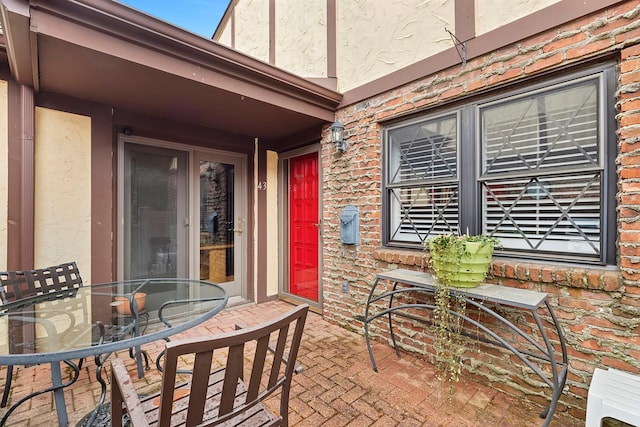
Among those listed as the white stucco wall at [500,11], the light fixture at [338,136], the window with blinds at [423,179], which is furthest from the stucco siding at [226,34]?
the white stucco wall at [500,11]

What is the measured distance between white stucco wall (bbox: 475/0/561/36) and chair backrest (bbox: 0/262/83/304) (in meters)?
3.55

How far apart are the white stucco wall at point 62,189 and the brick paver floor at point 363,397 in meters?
0.94

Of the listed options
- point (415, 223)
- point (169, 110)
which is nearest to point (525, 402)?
point (415, 223)

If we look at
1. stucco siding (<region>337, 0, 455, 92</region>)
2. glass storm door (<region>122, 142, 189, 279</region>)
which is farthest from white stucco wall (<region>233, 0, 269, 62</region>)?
glass storm door (<region>122, 142, 189, 279</region>)

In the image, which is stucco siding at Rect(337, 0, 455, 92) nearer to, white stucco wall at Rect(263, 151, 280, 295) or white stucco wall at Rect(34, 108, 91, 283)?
white stucco wall at Rect(263, 151, 280, 295)

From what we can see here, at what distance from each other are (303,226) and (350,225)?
102 centimetres

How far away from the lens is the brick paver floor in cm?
178

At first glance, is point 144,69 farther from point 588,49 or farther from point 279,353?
point 588,49

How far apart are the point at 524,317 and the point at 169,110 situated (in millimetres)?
3483

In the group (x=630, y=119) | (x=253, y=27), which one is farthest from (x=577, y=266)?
(x=253, y=27)

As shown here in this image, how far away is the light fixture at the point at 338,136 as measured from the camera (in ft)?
10.2

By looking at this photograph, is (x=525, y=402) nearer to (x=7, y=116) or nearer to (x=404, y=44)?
(x=404, y=44)

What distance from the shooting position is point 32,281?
199cm

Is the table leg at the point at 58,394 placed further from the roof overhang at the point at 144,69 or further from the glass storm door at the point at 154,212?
the roof overhang at the point at 144,69
